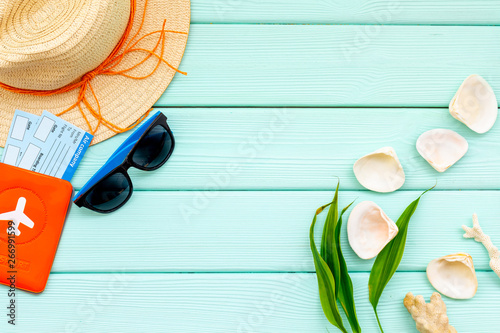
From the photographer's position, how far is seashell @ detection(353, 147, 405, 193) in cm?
54

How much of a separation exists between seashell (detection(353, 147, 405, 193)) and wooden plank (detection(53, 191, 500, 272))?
17 millimetres

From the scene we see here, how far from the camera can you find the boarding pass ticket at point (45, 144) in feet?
1.64

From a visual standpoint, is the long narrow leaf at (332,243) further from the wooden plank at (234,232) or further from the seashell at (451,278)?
the seashell at (451,278)

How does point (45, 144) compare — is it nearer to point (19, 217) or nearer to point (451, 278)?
point (19, 217)

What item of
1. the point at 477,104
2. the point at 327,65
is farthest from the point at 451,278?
the point at 327,65

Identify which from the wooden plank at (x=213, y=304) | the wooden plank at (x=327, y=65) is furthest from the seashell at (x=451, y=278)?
the wooden plank at (x=327, y=65)

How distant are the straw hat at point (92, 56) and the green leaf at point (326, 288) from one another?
1.06 ft

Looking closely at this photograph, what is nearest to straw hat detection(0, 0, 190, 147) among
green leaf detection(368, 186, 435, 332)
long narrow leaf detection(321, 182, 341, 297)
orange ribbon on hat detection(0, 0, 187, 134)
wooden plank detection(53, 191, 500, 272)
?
orange ribbon on hat detection(0, 0, 187, 134)

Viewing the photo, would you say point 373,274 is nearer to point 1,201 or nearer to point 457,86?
point 457,86

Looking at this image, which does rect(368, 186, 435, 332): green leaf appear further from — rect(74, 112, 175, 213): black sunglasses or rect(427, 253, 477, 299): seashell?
rect(74, 112, 175, 213): black sunglasses

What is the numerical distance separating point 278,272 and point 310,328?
101 millimetres

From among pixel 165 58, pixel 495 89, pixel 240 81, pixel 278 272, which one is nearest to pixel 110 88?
pixel 165 58

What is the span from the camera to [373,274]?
53 centimetres

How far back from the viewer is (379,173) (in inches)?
21.3
